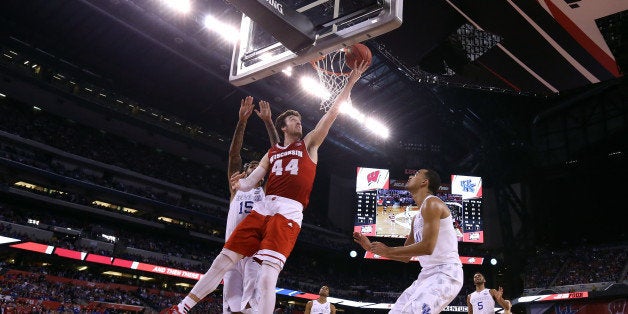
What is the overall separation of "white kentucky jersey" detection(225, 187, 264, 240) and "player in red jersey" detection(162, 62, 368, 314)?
614mm

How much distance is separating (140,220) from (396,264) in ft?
59.2

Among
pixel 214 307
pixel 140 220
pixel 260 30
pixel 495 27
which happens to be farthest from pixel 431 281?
pixel 140 220

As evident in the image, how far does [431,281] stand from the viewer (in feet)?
14.9

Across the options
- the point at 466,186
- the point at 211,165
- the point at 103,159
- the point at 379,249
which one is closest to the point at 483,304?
the point at 379,249

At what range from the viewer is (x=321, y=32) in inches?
229

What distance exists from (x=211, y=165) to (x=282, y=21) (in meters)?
31.0

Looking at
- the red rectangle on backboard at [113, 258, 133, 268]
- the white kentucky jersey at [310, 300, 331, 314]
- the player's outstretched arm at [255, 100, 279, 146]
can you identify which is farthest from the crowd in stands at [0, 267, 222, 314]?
the player's outstretched arm at [255, 100, 279, 146]

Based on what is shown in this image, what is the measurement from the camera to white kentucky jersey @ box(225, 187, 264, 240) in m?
5.56

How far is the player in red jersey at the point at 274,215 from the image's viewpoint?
14.0ft

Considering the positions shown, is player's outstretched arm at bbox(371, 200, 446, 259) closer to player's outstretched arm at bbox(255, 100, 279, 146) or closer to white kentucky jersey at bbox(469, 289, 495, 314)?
player's outstretched arm at bbox(255, 100, 279, 146)

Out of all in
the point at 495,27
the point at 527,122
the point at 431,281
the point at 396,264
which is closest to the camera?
the point at 431,281

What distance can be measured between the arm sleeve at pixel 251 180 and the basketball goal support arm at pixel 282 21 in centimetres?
170

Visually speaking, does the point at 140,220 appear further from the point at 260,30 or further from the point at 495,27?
the point at 495,27

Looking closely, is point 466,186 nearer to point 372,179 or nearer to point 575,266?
point 372,179
